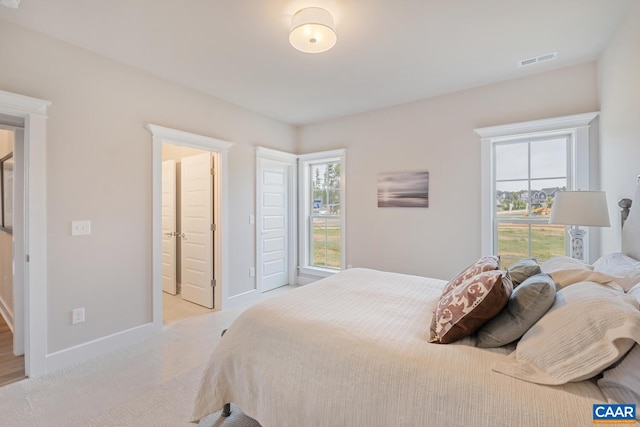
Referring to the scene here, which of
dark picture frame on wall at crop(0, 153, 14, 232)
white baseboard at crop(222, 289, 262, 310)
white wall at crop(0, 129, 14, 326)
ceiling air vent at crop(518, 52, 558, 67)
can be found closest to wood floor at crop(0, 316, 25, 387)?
white wall at crop(0, 129, 14, 326)

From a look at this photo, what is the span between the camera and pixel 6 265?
336 centimetres

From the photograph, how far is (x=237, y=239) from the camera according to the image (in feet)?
12.8

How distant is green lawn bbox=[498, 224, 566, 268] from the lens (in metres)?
3.02

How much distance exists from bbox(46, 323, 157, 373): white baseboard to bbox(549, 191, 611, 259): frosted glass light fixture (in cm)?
380

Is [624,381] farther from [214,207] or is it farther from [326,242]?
[326,242]

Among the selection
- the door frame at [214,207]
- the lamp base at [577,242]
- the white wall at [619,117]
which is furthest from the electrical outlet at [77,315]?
the lamp base at [577,242]

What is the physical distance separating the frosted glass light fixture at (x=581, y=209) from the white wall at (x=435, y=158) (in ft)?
3.89

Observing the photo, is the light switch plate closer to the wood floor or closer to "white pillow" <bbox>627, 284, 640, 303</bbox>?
the wood floor

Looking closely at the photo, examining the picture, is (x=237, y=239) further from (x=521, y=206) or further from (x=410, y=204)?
(x=521, y=206)

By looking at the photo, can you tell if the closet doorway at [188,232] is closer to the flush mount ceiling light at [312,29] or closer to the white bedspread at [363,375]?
the flush mount ceiling light at [312,29]

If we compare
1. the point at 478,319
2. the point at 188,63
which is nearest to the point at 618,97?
the point at 478,319

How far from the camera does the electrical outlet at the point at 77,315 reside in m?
2.47

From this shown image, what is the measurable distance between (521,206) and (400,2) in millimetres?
2476

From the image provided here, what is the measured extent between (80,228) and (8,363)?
1242 mm
